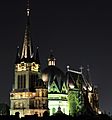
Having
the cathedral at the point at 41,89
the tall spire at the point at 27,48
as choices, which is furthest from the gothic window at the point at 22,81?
the tall spire at the point at 27,48

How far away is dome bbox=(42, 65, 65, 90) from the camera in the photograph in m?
140

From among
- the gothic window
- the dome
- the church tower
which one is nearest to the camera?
the church tower

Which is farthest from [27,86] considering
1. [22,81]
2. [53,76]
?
[53,76]

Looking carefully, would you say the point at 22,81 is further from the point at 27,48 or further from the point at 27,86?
the point at 27,48

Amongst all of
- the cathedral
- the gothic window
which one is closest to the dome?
the cathedral

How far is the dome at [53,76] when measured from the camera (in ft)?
458

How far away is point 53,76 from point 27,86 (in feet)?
32.4

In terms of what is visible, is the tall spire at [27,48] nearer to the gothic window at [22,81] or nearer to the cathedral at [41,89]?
the cathedral at [41,89]

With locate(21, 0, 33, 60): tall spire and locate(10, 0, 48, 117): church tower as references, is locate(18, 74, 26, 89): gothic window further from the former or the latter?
locate(21, 0, 33, 60): tall spire

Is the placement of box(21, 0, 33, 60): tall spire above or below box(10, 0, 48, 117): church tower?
above

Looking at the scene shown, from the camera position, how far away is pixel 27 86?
441ft

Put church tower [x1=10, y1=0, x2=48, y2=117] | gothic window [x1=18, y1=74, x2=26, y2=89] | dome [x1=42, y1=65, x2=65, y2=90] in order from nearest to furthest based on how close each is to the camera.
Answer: church tower [x1=10, y1=0, x2=48, y2=117] < gothic window [x1=18, y1=74, x2=26, y2=89] < dome [x1=42, y1=65, x2=65, y2=90]

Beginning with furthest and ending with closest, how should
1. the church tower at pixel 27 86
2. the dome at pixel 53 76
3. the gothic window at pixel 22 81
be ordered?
the dome at pixel 53 76
the gothic window at pixel 22 81
the church tower at pixel 27 86

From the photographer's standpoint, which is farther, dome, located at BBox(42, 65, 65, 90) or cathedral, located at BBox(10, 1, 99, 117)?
dome, located at BBox(42, 65, 65, 90)
